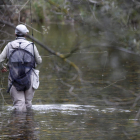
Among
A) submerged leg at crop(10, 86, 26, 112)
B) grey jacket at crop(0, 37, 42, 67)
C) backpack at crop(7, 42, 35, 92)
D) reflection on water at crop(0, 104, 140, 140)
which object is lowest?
reflection on water at crop(0, 104, 140, 140)

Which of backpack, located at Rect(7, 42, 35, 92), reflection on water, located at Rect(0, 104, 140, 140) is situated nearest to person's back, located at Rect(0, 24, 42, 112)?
backpack, located at Rect(7, 42, 35, 92)

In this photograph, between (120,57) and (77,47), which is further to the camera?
(120,57)

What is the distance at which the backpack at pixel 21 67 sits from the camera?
7.47 metres

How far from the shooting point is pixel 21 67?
7.58 metres

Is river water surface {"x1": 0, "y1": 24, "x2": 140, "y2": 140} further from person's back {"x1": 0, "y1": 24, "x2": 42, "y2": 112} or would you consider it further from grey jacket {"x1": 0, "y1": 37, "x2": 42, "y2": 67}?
grey jacket {"x1": 0, "y1": 37, "x2": 42, "y2": 67}

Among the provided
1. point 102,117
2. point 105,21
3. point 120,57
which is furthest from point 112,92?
point 120,57

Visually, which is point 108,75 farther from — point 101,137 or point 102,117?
point 101,137

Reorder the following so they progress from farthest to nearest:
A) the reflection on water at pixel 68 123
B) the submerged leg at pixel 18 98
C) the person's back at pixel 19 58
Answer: the submerged leg at pixel 18 98 < the person's back at pixel 19 58 < the reflection on water at pixel 68 123

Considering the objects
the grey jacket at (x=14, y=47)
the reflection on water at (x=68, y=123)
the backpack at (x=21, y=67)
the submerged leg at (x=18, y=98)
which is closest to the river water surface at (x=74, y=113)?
the reflection on water at (x=68, y=123)

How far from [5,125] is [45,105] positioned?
1935 millimetres

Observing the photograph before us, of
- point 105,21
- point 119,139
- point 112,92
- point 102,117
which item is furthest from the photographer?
point 112,92

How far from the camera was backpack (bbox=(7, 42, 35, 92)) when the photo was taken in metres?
7.47

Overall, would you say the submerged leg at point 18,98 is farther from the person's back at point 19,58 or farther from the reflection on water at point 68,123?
the reflection on water at point 68,123

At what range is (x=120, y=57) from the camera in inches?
785
